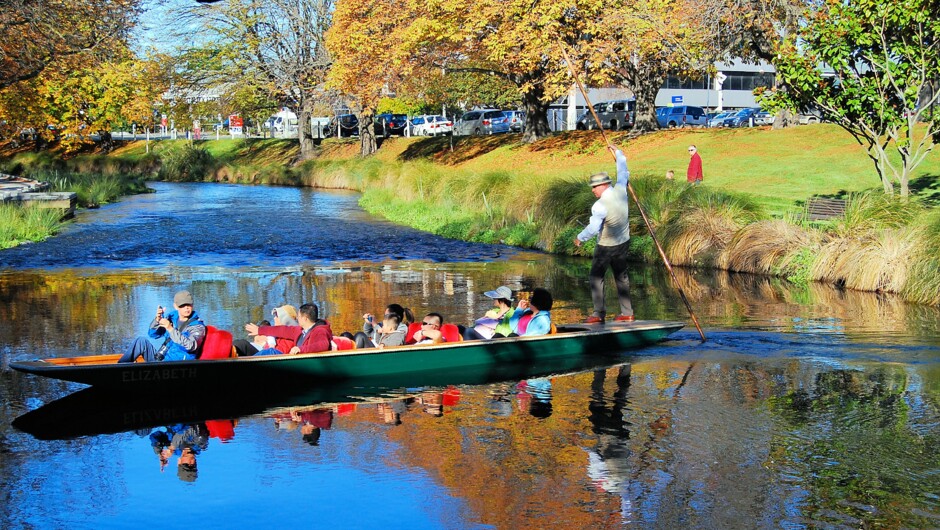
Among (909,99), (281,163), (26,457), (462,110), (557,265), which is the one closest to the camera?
(26,457)

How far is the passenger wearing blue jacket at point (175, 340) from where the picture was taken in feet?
36.5

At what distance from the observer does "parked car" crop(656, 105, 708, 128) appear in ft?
187

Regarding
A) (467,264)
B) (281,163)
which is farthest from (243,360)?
(281,163)

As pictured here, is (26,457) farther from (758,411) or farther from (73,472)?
(758,411)

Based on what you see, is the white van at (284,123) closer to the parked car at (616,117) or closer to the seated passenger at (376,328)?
the parked car at (616,117)

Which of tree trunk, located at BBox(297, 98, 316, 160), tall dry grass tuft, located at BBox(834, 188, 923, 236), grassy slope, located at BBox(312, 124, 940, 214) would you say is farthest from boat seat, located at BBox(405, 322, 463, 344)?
tree trunk, located at BBox(297, 98, 316, 160)

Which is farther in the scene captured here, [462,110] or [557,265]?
[462,110]

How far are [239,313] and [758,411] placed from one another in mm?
8853

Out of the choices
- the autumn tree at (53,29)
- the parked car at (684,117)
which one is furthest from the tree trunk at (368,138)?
the autumn tree at (53,29)

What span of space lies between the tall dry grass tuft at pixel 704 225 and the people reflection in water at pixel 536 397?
1059cm

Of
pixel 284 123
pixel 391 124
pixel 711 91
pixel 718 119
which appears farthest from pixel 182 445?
pixel 711 91

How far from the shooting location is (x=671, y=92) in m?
82.8

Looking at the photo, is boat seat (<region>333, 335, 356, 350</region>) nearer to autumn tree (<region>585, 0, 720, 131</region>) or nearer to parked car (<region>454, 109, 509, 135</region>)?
autumn tree (<region>585, 0, 720, 131</region>)

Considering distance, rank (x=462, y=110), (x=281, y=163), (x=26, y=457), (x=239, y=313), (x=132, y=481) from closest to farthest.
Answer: (x=132, y=481) < (x=26, y=457) < (x=239, y=313) < (x=281, y=163) < (x=462, y=110)
